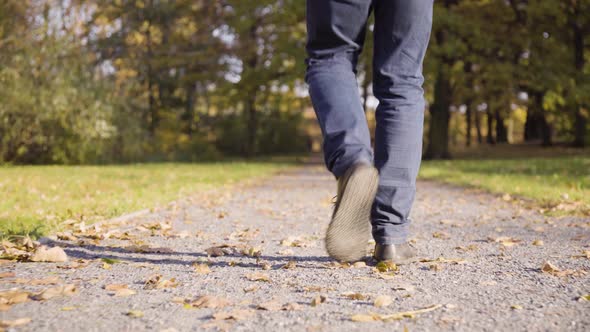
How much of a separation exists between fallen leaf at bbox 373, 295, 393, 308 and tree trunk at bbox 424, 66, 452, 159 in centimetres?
1740

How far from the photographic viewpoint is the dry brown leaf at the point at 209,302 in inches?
80.8

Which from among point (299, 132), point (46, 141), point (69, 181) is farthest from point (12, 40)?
point (299, 132)

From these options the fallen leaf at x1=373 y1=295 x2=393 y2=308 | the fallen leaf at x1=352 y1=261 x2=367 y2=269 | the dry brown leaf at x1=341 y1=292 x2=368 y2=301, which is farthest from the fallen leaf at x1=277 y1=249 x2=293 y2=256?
the fallen leaf at x1=373 y1=295 x2=393 y2=308

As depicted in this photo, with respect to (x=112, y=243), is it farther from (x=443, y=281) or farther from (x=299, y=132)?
(x=299, y=132)

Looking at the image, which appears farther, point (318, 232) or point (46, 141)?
point (46, 141)

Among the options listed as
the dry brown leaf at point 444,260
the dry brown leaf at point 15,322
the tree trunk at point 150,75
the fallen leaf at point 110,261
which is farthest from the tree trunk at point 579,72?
the dry brown leaf at point 15,322

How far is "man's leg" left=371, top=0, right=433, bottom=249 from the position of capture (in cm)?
266

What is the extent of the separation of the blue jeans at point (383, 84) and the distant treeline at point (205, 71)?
41.5 ft

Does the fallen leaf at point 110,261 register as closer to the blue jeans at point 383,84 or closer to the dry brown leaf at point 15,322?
the dry brown leaf at point 15,322

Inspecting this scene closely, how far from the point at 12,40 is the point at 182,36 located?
36.8 ft

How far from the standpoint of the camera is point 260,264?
9.39ft

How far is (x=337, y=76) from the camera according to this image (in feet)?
8.77

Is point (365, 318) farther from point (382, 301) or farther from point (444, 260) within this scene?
point (444, 260)

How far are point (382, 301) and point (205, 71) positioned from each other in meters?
21.3
